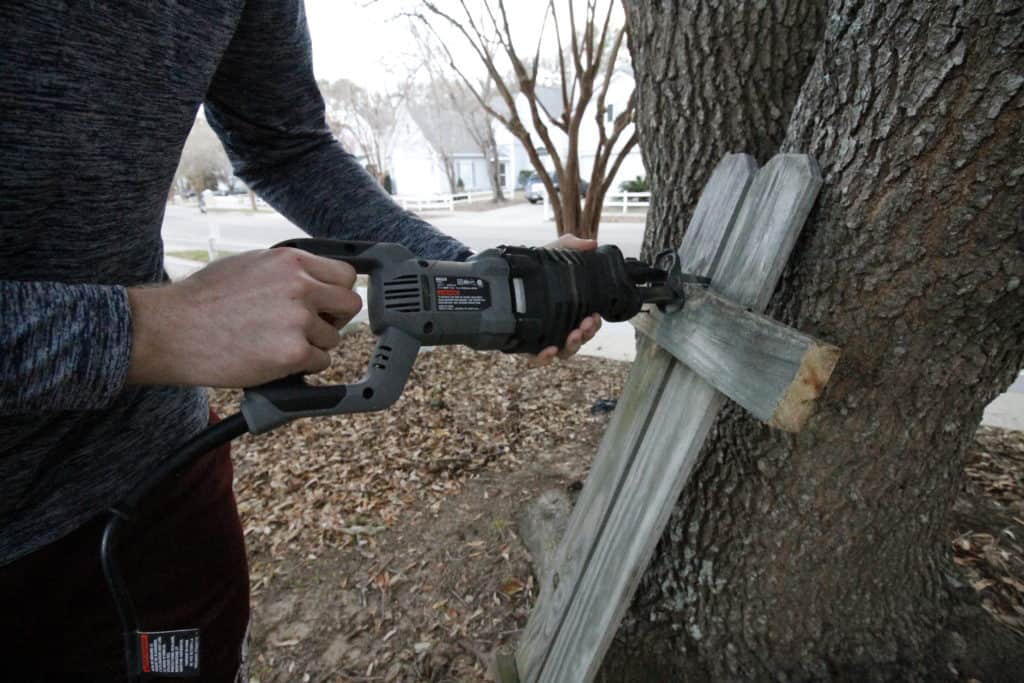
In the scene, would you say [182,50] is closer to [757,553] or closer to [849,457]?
[849,457]

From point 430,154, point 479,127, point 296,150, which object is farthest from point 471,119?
point 296,150

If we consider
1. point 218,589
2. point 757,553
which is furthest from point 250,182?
point 757,553

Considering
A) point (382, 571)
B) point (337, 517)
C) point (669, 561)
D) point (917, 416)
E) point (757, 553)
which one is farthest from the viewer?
point (337, 517)

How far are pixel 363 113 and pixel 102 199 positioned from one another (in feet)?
94.7

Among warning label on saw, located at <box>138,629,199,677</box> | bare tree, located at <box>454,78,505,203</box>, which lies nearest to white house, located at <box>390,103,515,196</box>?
bare tree, located at <box>454,78,505,203</box>

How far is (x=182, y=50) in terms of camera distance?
3.50ft

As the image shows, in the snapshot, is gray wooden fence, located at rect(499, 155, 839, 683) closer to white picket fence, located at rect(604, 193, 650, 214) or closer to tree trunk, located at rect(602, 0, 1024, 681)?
tree trunk, located at rect(602, 0, 1024, 681)

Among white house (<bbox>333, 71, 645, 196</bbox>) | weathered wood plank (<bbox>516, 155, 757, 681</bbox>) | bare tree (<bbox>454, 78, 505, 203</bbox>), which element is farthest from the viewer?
white house (<bbox>333, 71, 645, 196</bbox>)

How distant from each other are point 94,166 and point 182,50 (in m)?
0.29

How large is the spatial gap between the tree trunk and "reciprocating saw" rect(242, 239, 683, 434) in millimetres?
432

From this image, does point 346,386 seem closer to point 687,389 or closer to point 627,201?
point 687,389

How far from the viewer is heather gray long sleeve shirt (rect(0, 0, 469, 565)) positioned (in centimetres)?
75

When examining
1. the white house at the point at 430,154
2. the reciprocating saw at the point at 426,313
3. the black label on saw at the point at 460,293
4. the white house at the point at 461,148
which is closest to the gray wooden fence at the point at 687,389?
the reciprocating saw at the point at 426,313

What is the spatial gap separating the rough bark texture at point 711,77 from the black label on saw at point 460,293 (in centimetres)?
82
